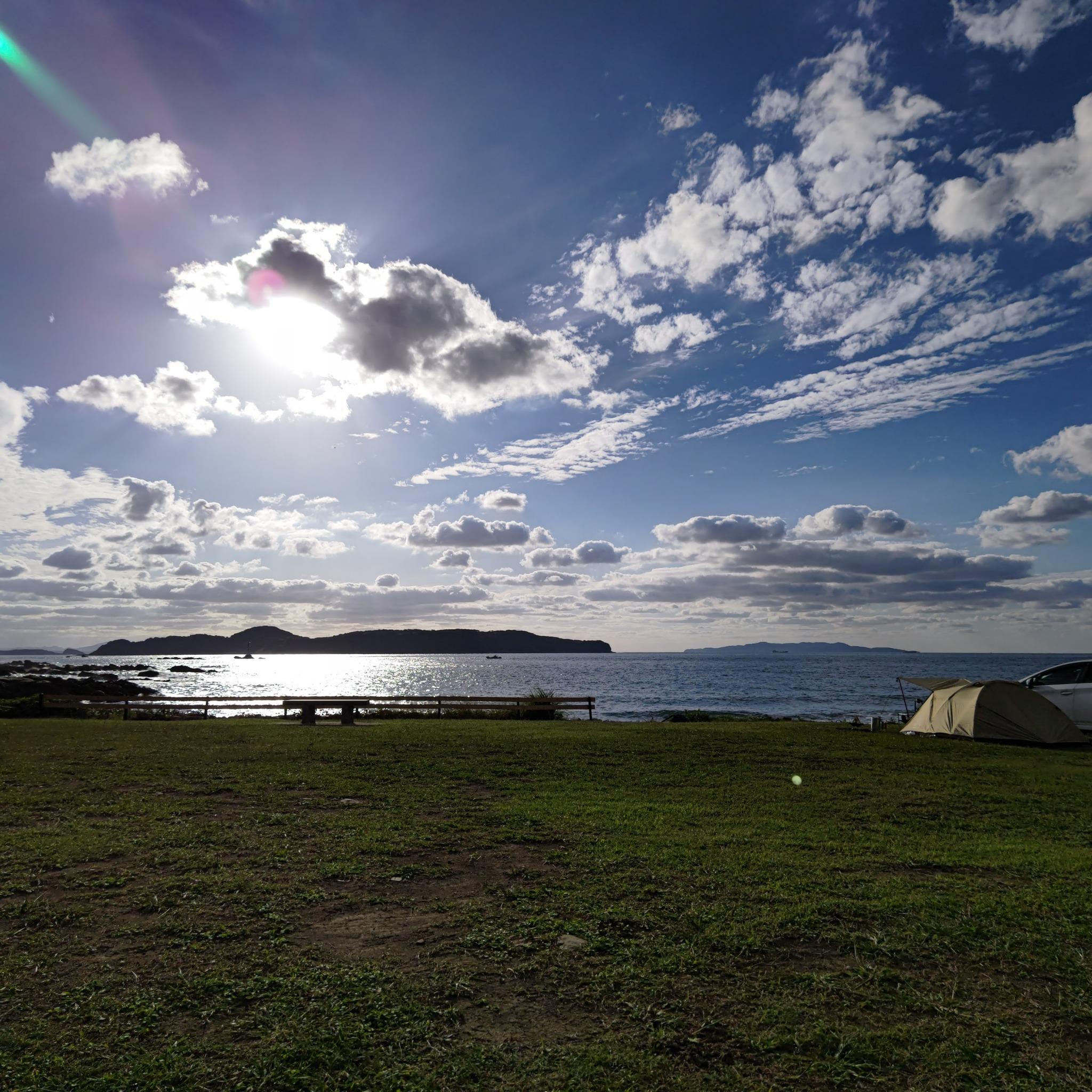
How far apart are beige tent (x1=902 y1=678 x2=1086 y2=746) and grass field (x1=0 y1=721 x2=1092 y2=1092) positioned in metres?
10.0

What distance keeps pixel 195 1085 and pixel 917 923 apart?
565 cm

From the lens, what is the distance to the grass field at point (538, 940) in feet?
12.6

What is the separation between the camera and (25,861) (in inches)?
285

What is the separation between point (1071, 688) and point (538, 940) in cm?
2286

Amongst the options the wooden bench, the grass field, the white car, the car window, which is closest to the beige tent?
the white car

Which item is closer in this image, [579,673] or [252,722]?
[252,722]

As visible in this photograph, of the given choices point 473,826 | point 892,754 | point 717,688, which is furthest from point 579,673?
point 473,826

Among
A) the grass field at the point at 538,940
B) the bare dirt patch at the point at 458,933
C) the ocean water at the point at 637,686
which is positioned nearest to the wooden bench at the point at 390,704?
the ocean water at the point at 637,686

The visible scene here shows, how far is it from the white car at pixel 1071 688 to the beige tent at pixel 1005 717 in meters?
0.61

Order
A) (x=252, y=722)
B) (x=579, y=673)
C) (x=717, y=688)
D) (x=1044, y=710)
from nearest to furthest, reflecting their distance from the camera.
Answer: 1. (x=1044, y=710)
2. (x=252, y=722)
3. (x=717, y=688)
4. (x=579, y=673)

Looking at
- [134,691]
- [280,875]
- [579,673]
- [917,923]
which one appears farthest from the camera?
[579,673]

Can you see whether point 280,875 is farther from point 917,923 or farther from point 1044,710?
point 1044,710

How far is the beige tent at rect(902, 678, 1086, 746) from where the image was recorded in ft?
65.9

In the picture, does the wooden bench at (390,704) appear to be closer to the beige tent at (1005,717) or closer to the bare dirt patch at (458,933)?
the beige tent at (1005,717)
